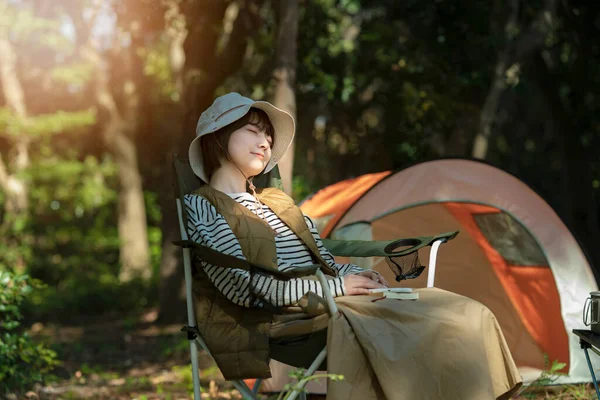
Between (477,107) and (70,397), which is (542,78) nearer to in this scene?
(477,107)

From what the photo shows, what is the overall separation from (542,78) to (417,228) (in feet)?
15.7

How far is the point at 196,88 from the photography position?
281 inches

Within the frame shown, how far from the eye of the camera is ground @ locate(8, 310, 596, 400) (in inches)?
175

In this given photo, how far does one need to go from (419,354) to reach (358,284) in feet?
1.15

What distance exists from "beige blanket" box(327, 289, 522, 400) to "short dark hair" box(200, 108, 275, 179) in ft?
2.59

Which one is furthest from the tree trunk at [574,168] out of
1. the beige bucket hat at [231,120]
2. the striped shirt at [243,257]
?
the striped shirt at [243,257]

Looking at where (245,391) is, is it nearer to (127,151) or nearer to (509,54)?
(509,54)

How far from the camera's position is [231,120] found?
9.18 feet

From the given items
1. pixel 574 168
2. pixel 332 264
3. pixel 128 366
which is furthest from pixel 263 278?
pixel 574 168

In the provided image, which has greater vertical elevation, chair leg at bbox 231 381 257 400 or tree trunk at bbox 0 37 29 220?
tree trunk at bbox 0 37 29 220

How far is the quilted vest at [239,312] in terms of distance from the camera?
2574mm

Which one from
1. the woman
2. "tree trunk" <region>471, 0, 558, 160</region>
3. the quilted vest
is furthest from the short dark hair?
"tree trunk" <region>471, 0, 558, 160</region>

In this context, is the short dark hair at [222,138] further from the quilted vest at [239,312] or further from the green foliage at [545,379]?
the green foliage at [545,379]

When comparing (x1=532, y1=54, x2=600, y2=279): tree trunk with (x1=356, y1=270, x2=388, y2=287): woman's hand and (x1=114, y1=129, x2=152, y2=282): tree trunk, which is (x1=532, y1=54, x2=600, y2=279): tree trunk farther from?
(x1=356, y1=270, x2=388, y2=287): woman's hand
